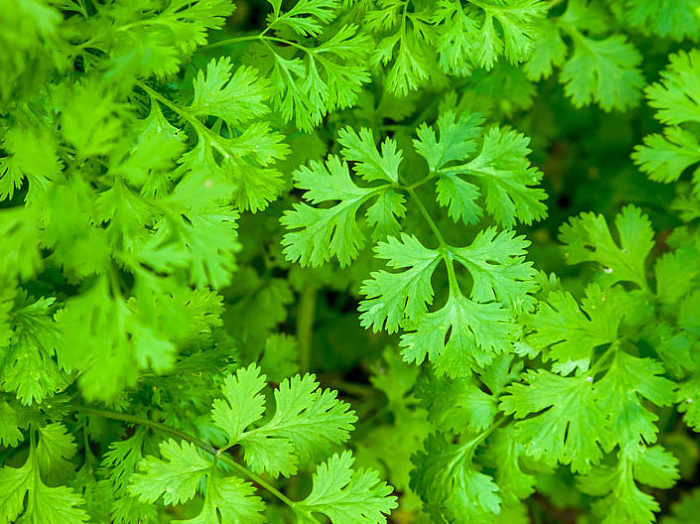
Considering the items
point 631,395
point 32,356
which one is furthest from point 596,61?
point 32,356

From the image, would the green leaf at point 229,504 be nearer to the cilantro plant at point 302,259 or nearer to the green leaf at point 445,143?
the cilantro plant at point 302,259

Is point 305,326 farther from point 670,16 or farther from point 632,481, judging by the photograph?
point 670,16

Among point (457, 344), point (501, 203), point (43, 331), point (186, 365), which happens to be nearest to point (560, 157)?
point (501, 203)

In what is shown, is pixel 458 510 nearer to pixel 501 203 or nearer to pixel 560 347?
pixel 560 347

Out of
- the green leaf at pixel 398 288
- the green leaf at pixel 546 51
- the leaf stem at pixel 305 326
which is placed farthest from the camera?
the leaf stem at pixel 305 326

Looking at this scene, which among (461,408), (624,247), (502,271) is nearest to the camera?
(502,271)

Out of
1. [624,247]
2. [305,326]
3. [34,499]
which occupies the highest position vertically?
[624,247]

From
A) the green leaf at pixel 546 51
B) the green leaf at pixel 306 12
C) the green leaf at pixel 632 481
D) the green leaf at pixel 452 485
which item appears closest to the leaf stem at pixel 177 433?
the green leaf at pixel 452 485

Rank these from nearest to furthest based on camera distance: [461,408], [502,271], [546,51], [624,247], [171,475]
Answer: [171,475] < [502,271] < [461,408] < [624,247] < [546,51]
